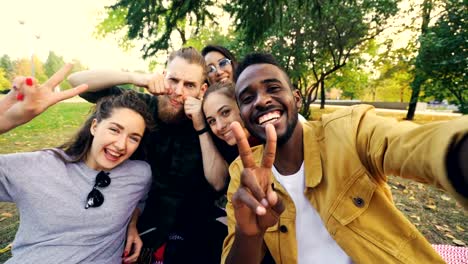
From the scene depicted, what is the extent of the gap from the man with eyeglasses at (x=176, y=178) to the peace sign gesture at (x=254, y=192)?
1.11 meters

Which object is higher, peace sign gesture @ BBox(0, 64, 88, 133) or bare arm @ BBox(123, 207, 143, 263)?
peace sign gesture @ BBox(0, 64, 88, 133)

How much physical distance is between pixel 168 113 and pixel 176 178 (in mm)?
709

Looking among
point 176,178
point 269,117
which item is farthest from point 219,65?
point 269,117

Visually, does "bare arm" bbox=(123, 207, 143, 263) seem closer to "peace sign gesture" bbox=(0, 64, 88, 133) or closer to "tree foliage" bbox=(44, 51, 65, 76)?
"peace sign gesture" bbox=(0, 64, 88, 133)

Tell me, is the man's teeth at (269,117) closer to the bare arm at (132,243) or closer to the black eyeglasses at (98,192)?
the black eyeglasses at (98,192)

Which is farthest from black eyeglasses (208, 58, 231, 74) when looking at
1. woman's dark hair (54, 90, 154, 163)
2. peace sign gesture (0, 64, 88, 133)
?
peace sign gesture (0, 64, 88, 133)

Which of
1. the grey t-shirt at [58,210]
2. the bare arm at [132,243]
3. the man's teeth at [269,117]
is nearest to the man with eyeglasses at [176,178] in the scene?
the bare arm at [132,243]

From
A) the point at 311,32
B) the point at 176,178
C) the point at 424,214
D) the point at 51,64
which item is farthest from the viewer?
the point at 51,64

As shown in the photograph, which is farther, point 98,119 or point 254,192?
point 98,119

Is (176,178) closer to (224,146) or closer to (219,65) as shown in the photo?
(224,146)

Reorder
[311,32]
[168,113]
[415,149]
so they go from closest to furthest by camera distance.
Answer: [415,149], [168,113], [311,32]

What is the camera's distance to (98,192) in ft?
6.49

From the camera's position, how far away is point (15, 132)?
1001cm

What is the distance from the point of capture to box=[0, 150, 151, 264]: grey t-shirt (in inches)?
68.8
